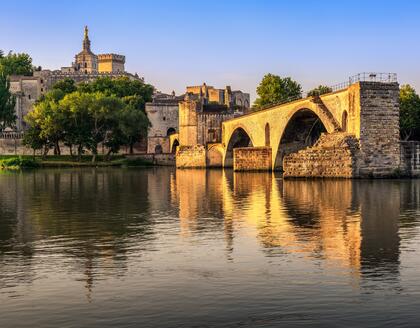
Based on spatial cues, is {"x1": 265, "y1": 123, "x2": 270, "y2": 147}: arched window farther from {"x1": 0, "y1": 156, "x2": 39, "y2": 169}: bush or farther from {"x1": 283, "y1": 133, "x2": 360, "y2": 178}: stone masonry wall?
{"x1": 0, "y1": 156, "x2": 39, "y2": 169}: bush

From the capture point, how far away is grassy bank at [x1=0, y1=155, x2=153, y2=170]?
8800 centimetres

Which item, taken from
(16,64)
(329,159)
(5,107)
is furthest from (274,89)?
(16,64)

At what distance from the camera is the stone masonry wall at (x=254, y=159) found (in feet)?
231

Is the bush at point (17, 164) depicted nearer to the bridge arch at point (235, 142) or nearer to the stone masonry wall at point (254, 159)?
the bridge arch at point (235, 142)

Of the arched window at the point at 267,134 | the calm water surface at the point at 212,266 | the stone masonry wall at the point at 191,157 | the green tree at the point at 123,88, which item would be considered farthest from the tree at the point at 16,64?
the calm water surface at the point at 212,266

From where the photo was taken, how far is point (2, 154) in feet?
371

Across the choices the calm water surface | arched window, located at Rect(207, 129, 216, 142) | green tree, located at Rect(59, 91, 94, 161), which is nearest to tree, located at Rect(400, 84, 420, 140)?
arched window, located at Rect(207, 129, 216, 142)

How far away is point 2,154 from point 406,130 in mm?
66386

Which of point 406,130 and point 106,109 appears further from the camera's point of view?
point 106,109

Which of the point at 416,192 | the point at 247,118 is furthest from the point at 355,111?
the point at 247,118

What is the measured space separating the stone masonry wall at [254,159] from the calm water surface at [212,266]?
134ft

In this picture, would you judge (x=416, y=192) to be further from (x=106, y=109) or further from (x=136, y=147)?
(x=136, y=147)

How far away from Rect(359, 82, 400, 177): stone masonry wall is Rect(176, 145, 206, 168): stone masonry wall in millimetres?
45104

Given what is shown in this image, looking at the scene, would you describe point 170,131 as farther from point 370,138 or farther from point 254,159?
point 370,138
